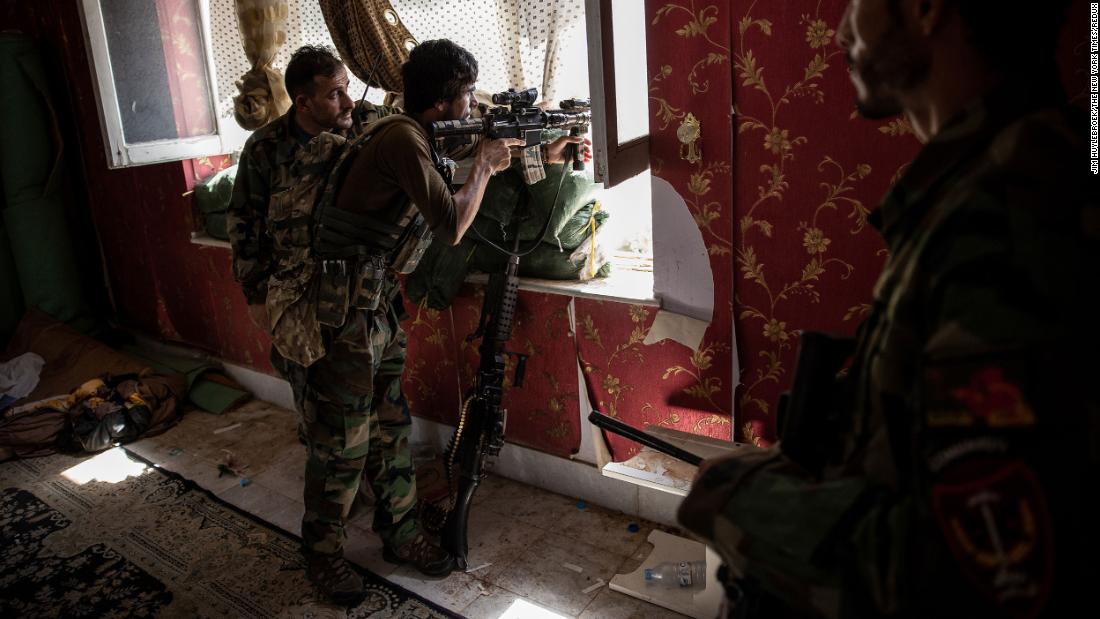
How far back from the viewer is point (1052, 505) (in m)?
0.59

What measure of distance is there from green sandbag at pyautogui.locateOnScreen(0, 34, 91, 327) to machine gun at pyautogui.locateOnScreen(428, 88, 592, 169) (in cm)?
335

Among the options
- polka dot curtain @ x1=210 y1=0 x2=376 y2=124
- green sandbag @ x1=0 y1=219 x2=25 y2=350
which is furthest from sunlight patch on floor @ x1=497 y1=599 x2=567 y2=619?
green sandbag @ x1=0 y1=219 x2=25 y2=350

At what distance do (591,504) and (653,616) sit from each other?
61cm

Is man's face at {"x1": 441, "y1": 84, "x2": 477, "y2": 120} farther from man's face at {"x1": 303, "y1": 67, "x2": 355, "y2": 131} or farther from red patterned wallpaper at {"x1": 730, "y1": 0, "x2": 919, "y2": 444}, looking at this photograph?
red patterned wallpaper at {"x1": 730, "y1": 0, "x2": 919, "y2": 444}

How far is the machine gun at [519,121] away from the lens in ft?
6.64

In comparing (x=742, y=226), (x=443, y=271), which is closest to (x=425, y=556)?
(x=443, y=271)

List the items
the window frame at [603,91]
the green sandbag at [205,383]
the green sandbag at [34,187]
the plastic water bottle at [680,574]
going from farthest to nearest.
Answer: the green sandbag at [34,187]
the green sandbag at [205,383]
the plastic water bottle at [680,574]
the window frame at [603,91]

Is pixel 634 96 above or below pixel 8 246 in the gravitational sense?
above

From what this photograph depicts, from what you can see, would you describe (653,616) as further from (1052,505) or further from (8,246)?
(8,246)

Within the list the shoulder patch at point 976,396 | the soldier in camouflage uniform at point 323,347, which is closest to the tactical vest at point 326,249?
the soldier in camouflage uniform at point 323,347

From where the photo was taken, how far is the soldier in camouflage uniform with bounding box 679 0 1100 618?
1.96 ft

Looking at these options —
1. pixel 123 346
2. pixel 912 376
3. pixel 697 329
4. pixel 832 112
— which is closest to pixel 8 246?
pixel 123 346

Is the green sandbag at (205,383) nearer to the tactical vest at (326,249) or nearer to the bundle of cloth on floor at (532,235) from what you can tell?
the bundle of cloth on floor at (532,235)

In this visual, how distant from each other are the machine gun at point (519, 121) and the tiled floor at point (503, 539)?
1.32 m
